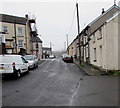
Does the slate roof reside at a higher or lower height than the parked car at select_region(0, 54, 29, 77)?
higher

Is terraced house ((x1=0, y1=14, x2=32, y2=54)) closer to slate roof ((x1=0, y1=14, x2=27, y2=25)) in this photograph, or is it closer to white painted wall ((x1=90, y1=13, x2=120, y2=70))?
slate roof ((x1=0, y1=14, x2=27, y2=25))

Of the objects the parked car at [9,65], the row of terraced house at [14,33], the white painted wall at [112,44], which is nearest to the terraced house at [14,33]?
the row of terraced house at [14,33]

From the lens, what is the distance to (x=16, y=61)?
10.4m

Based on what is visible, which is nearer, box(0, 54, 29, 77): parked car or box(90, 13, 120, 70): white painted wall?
box(0, 54, 29, 77): parked car

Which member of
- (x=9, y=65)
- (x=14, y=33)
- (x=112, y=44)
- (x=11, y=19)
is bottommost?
(x=9, y=65)

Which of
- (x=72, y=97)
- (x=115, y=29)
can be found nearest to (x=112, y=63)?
(x=115, y=29)

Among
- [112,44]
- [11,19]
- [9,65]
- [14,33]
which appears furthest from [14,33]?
[112,44]

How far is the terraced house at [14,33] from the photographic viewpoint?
29114 millimetres

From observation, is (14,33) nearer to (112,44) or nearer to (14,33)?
(14,33)

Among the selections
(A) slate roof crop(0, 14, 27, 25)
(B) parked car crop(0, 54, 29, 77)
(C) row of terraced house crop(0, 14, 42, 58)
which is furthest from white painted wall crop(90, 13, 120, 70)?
(A) slate roof crop(0, 14, 27, 25)

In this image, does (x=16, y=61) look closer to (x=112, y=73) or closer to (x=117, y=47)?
(x=112, y=73)

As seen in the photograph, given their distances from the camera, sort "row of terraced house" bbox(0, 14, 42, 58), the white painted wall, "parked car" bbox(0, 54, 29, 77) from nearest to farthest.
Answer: "parked car" bbox(0, 54, 29, 77) < the white painted wall < "row of terraced house" bbox(0, 14, 42, 58)

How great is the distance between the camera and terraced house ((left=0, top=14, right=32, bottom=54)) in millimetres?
29114

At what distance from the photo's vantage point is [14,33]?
3038 cm
